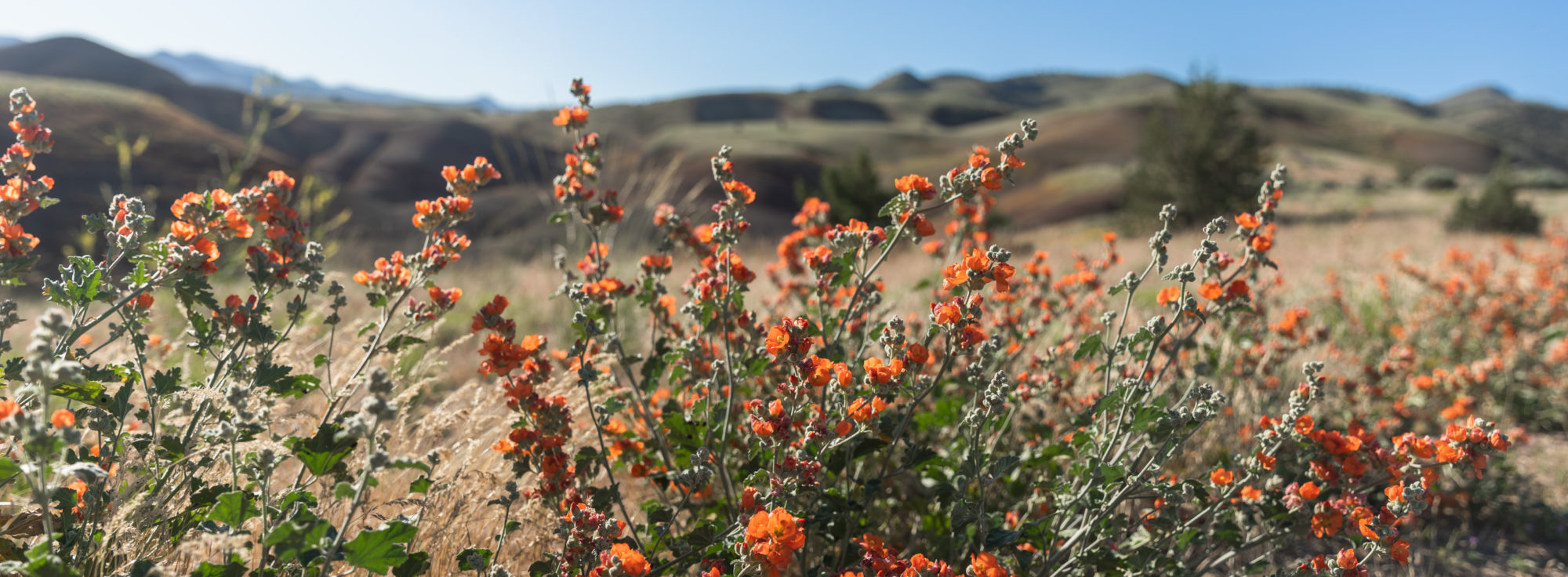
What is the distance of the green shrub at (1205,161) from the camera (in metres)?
21.0

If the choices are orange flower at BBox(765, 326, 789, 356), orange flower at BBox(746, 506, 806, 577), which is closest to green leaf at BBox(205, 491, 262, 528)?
orange flower at BBox(746, 506, 806, 577)

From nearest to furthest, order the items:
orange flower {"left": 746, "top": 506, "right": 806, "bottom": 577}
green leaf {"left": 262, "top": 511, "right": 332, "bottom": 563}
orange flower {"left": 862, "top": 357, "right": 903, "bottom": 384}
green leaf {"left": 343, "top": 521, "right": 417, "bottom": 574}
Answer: green leaf {"left": 262, "top": 511, "right": 332, "bottom": 563}
green leaf {"left": 343, "top": 521, "right": 417, "bottom": 574}
orange flower {"left": 746, "top": 506, "right": 806, "bottom": 577}
orange flower {"left": 862, "top": 357, "right": 903, "bottom": 384}

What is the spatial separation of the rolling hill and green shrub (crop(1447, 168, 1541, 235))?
439 cm

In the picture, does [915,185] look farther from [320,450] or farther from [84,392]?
[84,392]

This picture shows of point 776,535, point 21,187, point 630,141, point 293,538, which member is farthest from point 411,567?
point 630,141

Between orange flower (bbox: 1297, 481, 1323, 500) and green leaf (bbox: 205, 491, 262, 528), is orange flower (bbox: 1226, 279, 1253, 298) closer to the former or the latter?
orange flower (bbox: 1297, 481, 1323, 500)

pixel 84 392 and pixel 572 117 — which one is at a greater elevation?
pixel 572 117

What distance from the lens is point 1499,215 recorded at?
49.5ft

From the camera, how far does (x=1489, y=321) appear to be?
4.29m

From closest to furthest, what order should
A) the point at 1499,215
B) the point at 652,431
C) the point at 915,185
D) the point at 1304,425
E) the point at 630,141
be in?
the point at 915,185 → the point at 1304,425 → the point at 652,431 → the point at 1499,215 → the point at 630,141

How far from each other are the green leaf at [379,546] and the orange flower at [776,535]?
54 cm

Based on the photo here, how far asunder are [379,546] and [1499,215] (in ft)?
68.8

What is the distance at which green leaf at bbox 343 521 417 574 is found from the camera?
1135 mm

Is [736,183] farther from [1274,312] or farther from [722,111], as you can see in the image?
[722,111]
